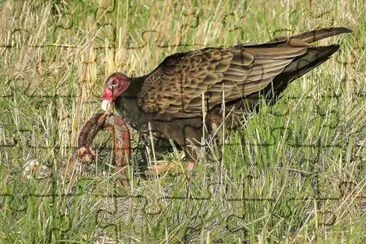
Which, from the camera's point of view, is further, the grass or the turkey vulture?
the turkey vulture

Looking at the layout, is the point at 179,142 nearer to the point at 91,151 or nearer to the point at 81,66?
the point at 91,151

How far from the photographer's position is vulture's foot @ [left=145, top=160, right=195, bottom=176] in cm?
527

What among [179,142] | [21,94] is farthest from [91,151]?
[21,94]

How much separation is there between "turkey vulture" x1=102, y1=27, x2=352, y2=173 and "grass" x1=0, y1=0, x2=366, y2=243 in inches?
6.0

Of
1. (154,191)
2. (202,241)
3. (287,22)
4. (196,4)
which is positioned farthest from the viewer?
(196,4)

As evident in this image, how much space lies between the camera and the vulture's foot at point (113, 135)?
5.41 m

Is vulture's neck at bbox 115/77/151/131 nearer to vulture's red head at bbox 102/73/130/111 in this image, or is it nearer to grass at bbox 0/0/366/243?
vulture's red head at bbox 102/73/130/111

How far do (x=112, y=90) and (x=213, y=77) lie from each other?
534mm

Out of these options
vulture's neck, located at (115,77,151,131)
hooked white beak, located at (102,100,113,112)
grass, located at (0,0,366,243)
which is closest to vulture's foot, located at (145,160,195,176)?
grass, located at (0,0,366,243)

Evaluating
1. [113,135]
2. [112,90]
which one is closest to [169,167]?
[113,135]

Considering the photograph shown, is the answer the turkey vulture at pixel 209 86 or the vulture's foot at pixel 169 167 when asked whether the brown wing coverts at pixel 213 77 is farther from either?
the vulture's foot at pixel 169 167

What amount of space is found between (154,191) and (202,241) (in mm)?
578

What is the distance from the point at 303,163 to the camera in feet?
16.2

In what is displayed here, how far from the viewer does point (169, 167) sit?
5.46 meters
